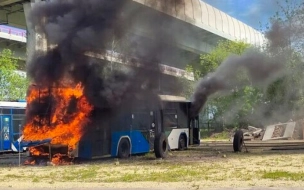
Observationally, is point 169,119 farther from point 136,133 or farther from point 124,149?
point 124,149

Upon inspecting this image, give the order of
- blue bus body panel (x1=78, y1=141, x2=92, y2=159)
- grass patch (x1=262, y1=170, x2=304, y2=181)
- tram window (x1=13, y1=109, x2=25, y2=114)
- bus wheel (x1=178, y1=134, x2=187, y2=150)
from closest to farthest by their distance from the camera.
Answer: grass patch (x1=262, y1=170, x2=304, y2=181) < blue bus body panel (x1=78, y1=141, x2=92, y2=159) < bus wheel (x1=178, y1=134, x2=187, y2=150) < tram window (x1=13, y1=109, x2=25, y2=114)

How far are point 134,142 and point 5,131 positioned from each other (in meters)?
9.27

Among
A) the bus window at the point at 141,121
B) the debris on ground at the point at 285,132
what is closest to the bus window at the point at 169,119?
the bus window at the point at 141,121

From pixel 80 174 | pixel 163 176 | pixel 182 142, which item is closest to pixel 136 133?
pixel 182 142

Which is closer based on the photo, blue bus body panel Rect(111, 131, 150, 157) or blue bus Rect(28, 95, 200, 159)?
blue bus Rect(28, 95, 200, 159)

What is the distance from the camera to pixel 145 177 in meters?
13.4

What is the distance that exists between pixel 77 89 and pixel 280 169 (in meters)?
8.73

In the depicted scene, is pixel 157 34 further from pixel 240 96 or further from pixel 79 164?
pixel 240 96

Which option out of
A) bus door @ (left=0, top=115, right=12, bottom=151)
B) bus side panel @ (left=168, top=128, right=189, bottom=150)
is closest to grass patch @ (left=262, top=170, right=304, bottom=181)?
bus side panel @ (left=168, top=128, right=189, bottom=150)

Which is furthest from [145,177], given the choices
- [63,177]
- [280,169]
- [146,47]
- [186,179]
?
[146,47]

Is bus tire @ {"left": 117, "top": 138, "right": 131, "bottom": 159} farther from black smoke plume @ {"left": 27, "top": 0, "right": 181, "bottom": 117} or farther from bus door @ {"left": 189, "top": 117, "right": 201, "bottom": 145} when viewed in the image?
bus door @ {"left": 189, "top": 117, "right": 201, "bottom": 145}

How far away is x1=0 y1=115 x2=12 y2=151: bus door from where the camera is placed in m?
26.2

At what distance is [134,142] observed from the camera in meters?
21.4

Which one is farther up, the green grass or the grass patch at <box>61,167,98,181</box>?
the green grass
